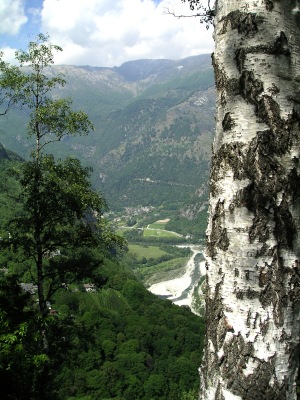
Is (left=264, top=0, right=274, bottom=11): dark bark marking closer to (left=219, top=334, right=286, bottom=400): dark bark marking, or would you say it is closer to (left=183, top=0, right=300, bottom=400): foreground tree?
(left=183, top=0, right=300, bottom=400): foreground tree

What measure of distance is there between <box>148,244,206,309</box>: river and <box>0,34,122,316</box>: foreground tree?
71.7 metres

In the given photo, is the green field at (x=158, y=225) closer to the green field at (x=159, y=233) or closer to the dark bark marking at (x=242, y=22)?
the green field at (x=159, y=233)

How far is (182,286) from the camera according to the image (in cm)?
9462

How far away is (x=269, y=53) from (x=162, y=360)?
37.8 meters

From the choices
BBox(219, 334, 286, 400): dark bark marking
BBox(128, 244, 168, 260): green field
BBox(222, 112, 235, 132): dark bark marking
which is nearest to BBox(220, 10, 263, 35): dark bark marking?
BBox(222, 112, 235, 132): dark bark marking

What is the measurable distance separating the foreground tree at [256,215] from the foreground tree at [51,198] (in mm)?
7288

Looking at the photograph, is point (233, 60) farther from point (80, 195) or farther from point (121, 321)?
point (121, 321)

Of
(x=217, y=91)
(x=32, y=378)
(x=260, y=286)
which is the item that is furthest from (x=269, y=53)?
(x=32, y=378)

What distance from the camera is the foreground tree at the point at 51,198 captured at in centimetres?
895

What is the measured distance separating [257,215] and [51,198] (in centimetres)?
765

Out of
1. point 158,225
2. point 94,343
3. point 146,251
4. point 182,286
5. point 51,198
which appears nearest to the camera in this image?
point 51,198

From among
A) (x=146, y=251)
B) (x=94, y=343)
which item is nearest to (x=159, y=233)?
(x=146, y=251)

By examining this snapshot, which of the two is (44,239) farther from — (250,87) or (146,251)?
(146,251)

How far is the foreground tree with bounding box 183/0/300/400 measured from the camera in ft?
5.81
